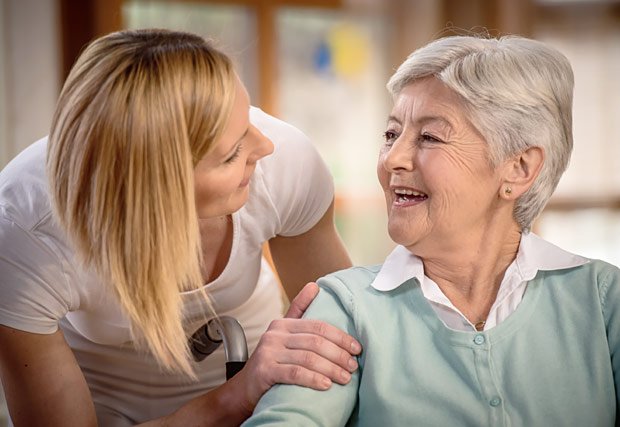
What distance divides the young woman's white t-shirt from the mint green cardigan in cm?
34

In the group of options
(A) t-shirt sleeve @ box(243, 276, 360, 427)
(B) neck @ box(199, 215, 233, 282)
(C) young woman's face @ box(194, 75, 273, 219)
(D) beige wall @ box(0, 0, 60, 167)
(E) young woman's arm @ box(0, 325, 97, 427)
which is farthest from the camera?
(D) beige wall @ box(0, 0, 60, 167)

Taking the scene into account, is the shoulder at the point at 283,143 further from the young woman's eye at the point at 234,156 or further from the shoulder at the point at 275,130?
the young woman's eye at the point at 234,156

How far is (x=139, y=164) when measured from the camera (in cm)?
150

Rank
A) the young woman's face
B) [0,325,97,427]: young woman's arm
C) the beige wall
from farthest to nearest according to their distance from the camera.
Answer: the beige wall, [0,325,97,427]: young woman's arm, the young woman's face

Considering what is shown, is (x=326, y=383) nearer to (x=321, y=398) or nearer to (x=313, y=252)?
(x=321, y=398)

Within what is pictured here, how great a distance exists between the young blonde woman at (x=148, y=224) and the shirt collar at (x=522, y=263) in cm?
15

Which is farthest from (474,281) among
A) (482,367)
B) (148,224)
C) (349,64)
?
(349,64)

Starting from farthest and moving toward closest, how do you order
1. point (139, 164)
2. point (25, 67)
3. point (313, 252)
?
1. point (25, 67)
2. point (313, 252)
3. point (139, 164)

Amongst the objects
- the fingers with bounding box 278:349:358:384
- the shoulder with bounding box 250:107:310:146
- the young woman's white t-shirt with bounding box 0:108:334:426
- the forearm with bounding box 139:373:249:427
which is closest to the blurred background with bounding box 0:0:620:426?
the young woman's white t-shirt with bounding box 0:108:334:426

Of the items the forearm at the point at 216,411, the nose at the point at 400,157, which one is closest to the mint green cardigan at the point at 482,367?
the forearm at the point at 216,411

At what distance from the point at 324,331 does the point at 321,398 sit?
118 millimetres

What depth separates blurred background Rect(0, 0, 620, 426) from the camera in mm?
4527

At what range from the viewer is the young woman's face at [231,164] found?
160cm

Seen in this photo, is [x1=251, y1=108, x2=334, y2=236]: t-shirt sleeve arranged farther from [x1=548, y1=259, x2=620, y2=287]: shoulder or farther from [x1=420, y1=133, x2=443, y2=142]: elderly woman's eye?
[x1=548, y1=259, x2=620, y2=287]: shoulder
